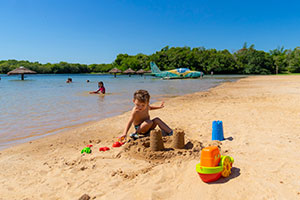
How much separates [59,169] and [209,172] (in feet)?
7.02

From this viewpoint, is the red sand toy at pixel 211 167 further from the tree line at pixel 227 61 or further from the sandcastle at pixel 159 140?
the tree line at pixel 227 61

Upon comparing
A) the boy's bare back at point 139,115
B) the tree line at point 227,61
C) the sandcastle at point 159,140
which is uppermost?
the tree line at point 227,61

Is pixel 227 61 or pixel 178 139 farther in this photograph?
pixel 227 61

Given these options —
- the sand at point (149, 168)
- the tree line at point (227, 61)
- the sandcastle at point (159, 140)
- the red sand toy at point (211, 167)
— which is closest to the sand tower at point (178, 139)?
the sandcastle at point (159, 140)

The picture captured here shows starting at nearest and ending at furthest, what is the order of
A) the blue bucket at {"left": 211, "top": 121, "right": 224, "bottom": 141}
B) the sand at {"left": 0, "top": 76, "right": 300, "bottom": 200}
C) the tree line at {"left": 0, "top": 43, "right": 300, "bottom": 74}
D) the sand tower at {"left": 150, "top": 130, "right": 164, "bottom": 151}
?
the sand at {"left": 0, "top": 76, "right": 300, "bottom": 200}, the sand tower at {"left": 150, "top": 130, "right": 164, "bottom": 151}, the blue bucket at {"left": 211, "top": 121, "right": 224, "bottom": 141}, the tree line at {"left": 0, "top": 43, "right": 300, "bottom": 74}

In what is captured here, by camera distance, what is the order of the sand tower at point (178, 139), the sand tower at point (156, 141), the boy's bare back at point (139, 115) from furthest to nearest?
the boy's bare back at point (139, 115) → the sand tower at point (178, 139) → the sand tower at point (156, 141)

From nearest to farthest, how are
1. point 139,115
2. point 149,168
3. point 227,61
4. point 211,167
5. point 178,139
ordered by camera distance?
point 211,167
point 149,168
point 178,139
point 139,115
point 227,61

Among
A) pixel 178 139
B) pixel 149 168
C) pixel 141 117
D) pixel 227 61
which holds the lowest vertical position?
pixel 149 168

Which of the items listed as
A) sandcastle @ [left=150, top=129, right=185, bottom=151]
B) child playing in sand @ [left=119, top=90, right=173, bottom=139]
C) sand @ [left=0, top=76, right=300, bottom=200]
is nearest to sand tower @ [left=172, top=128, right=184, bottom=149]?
sandcastle @ [left=150, top=129, right=185, bottom=151]

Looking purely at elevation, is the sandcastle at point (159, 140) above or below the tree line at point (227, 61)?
below

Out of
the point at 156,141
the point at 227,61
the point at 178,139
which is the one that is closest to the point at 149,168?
the point at 156,141

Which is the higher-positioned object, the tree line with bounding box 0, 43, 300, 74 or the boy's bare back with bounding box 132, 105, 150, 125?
the tree line with bounding box 0, 43, 300, 74

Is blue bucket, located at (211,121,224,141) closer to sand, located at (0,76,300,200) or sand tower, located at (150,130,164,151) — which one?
sand, located at (0,76,300,200)

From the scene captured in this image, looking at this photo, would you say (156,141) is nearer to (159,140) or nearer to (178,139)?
(159,140)
